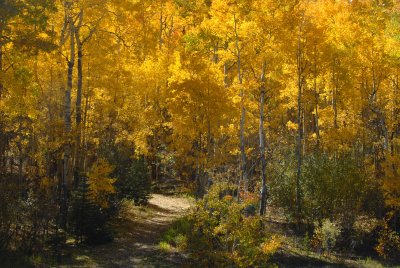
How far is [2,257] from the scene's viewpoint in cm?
1004

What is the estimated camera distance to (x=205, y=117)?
15.6 meters

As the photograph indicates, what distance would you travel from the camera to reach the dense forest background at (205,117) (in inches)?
424

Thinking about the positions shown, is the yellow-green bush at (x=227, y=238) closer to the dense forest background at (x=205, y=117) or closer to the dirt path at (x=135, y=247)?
the dense forest background at (x=205, y=117)

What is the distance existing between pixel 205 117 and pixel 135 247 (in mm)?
5241

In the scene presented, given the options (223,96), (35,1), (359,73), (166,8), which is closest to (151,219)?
(223,96)

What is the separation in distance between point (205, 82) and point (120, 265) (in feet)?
23.1

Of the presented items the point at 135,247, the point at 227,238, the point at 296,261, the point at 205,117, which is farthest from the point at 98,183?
the point at 296,261

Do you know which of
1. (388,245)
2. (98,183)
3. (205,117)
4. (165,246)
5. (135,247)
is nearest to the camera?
(98,183)

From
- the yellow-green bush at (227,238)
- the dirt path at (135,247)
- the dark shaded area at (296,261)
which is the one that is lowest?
the dark shaded area at (296,261)

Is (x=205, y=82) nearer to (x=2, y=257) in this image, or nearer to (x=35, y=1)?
(x=35, y=1)

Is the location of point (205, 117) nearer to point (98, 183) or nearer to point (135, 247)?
point (98, 183)

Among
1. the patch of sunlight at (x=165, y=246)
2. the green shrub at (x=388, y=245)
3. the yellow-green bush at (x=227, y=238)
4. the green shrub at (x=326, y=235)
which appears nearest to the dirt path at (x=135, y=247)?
the patch of sunlight at (x=165, y=246)

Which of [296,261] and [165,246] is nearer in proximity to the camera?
[165,246]

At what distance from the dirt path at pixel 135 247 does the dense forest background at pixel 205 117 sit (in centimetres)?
68
